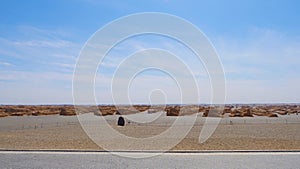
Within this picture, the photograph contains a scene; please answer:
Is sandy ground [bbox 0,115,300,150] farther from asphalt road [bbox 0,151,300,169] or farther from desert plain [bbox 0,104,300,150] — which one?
asphalt road [bbox 0,151,300,169]

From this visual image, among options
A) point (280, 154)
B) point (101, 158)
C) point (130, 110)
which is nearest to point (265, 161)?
point (280, 154)

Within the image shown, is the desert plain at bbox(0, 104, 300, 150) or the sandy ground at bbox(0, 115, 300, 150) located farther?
the desert plain at bbox(0, 104, 300, 150)

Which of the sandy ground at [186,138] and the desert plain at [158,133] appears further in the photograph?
the desert plain at [158,133]

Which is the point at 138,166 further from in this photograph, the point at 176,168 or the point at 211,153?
the point at 211,153

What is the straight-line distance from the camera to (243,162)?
30.7 feet

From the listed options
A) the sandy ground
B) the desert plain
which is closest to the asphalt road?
the desert plain

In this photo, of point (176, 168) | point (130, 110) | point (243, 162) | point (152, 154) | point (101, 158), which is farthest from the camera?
point (130, 110)

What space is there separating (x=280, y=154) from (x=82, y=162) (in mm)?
6207

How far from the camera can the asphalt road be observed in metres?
9.01

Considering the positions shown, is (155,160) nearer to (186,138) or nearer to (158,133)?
(186,138)

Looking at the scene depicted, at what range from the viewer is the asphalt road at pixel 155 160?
355 inches

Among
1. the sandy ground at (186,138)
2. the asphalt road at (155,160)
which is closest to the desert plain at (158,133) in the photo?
the sandy ground at (186,138)

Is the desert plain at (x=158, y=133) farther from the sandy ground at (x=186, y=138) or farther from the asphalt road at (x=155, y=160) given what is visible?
the asphalt road at (x=155, y=160)

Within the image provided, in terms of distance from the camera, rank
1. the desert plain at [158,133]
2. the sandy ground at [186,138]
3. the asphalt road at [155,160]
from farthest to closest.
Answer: the desert plain at [158,133] → the sandy ground at [186,138] → the asphalt road at [155,160]
